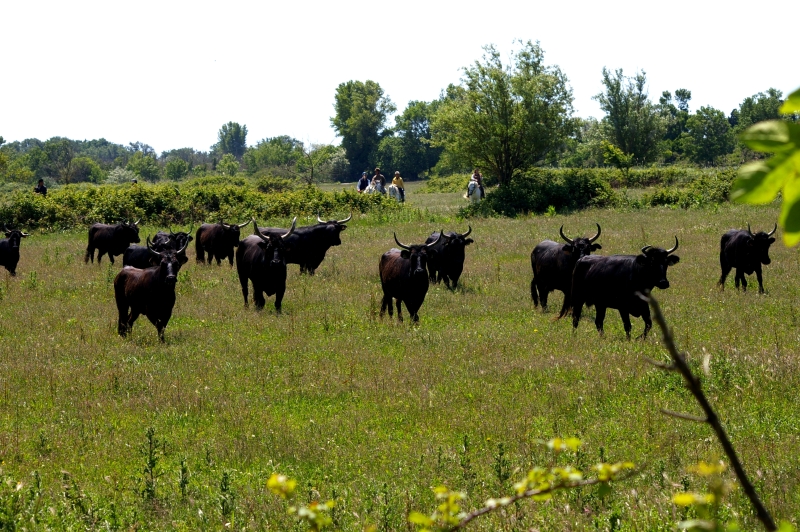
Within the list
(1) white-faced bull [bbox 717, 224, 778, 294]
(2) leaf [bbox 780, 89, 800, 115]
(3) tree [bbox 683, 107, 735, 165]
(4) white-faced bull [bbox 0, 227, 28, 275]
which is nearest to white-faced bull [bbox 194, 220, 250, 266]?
(4) white-faced bull [bbox 0, 227, 28, 275]

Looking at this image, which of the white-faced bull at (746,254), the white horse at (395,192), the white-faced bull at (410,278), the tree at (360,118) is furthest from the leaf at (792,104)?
the tree at (360,118)

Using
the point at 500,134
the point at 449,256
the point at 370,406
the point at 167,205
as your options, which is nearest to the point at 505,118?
the point at 500,134

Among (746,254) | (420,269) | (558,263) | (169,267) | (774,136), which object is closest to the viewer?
(774,136)

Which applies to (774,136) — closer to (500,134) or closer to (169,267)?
(169,267)

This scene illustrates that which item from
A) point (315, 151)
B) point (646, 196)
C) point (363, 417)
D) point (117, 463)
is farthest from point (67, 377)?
point (315, 151)

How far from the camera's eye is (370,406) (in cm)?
1000

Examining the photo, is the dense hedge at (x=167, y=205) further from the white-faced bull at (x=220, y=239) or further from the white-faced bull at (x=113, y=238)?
the white-faced bull at (x=220, y=239)

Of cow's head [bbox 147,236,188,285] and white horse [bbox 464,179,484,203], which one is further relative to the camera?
white horse [bbox 464,179,484,203]

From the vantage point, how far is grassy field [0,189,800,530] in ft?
22.1

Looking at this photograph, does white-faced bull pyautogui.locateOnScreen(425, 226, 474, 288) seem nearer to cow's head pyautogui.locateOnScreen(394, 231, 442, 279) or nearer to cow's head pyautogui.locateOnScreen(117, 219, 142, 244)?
cow's head pyautogui.locateOnScreen(394, 231, 442, 279)

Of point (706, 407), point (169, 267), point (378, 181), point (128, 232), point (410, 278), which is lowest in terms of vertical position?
point (410, 278)

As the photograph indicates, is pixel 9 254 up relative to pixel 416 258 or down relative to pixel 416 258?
down

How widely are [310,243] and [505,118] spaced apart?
20635mm

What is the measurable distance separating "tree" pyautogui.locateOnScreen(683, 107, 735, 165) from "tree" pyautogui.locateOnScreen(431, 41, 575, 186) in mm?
59690
